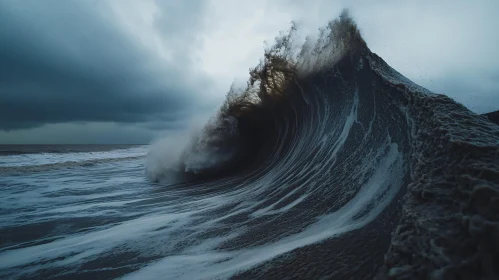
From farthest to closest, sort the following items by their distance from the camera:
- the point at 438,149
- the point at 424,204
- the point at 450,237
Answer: the point at 438,149
the point at 424,204
the point at 450,237

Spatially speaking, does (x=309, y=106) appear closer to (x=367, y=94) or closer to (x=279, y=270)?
(x=367, y=94)

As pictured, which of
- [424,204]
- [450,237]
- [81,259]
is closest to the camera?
[450,237]

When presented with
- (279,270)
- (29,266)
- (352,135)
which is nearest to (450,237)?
(279,270)

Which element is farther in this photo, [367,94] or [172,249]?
[367,94]

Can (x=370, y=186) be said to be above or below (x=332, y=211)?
above
